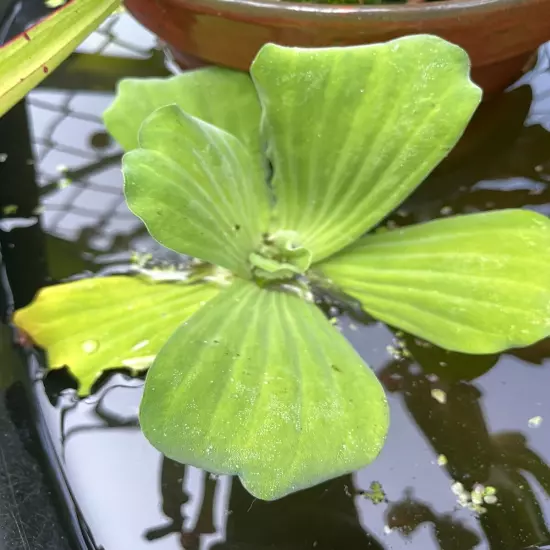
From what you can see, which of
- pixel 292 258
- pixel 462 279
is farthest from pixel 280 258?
pixel 462 279

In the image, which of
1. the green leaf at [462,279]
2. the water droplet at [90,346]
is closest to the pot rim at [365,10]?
the green leaf at [462,279]

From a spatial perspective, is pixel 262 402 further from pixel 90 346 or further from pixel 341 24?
pixel 341 24

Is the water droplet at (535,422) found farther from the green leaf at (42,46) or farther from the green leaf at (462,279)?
the green leaf at (42,46)

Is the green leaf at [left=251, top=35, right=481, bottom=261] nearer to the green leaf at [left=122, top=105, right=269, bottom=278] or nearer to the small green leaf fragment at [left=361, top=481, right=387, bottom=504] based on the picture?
the green leaf at [left=122, top=105, right=269, bottom=278]

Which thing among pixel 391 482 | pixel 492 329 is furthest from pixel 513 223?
pixel 391 482

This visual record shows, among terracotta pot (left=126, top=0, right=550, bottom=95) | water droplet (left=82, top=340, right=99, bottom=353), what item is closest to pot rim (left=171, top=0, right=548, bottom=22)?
terracotta pot (left=126, top=0, right=550, bottom=95)
